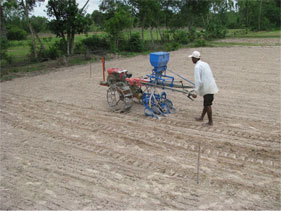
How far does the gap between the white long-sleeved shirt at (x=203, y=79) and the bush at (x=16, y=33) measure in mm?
25297

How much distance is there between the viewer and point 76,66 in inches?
603

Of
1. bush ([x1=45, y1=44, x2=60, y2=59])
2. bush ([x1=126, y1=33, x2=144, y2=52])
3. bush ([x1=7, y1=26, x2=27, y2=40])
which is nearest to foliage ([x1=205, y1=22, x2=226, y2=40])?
bush ([x1=126, y1=33, x2=144, y2=52])

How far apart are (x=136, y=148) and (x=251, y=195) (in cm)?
225

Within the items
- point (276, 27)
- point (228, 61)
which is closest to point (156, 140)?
point (228, 61)

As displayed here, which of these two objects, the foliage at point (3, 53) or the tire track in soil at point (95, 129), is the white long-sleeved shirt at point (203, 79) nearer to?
the tire track in soil at point (95, 129)

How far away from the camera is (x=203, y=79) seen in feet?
20.0

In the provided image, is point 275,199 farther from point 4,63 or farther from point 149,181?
point 4,63

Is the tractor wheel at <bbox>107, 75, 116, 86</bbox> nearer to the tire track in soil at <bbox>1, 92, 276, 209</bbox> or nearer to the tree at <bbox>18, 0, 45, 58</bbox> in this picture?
the tire track in soil at <bbox>1, 92, 276, 209</bbox>

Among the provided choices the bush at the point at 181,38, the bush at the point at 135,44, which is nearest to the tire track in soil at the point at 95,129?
the bush at the point at 135,44

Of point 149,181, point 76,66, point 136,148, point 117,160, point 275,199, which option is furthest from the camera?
point 76,66

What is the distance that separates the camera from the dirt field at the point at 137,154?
3943 mm

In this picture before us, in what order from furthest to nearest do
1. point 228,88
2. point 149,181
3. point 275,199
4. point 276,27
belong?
point 276,27 < point 228,88 < point 149,181 < point 275,199

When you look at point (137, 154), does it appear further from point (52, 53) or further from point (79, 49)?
point (79, 49)

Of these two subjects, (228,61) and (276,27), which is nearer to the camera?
(228,61)
